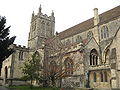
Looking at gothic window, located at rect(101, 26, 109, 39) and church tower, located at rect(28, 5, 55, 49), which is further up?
church tower, located at rect(28, 5, 55, 49)

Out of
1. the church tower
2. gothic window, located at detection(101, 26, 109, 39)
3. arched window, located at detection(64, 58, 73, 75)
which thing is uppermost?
the church tower

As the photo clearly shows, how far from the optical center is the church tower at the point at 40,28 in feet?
165

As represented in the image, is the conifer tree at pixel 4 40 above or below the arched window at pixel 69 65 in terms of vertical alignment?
above

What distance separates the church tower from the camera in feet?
165


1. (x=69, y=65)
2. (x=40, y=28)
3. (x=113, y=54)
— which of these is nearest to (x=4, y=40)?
(x=69, y=65)

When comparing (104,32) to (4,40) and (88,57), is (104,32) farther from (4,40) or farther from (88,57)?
(4,40)

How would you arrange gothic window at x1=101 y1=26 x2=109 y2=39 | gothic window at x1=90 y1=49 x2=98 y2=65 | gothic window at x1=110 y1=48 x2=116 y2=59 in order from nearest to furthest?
gothic window at x1=110 y1=48 x2=116 y2=59 < gothic window at x1=90 y1=49 x2=98 y2=65 < gothic window at x1=101 y1=26 x2=109 y2=39


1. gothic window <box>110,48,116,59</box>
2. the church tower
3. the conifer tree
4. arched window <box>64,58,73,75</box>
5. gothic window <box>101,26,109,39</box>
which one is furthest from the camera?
the church tower

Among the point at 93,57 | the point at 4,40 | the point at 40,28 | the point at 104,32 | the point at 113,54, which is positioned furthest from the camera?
the point at 40,28

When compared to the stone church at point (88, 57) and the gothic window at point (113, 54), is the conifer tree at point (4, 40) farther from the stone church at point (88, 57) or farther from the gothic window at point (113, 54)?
the gothic window at point (113, 54)

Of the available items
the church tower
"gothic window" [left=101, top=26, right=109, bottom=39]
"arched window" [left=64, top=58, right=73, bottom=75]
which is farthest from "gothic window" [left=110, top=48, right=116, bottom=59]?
the church tower

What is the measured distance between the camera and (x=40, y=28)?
5150 centimetres

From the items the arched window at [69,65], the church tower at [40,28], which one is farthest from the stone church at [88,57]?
the church tower at [40,28]

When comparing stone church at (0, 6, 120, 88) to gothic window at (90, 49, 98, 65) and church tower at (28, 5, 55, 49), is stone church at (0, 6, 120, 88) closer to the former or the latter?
gothic window at (90, 49, 98, 65)
